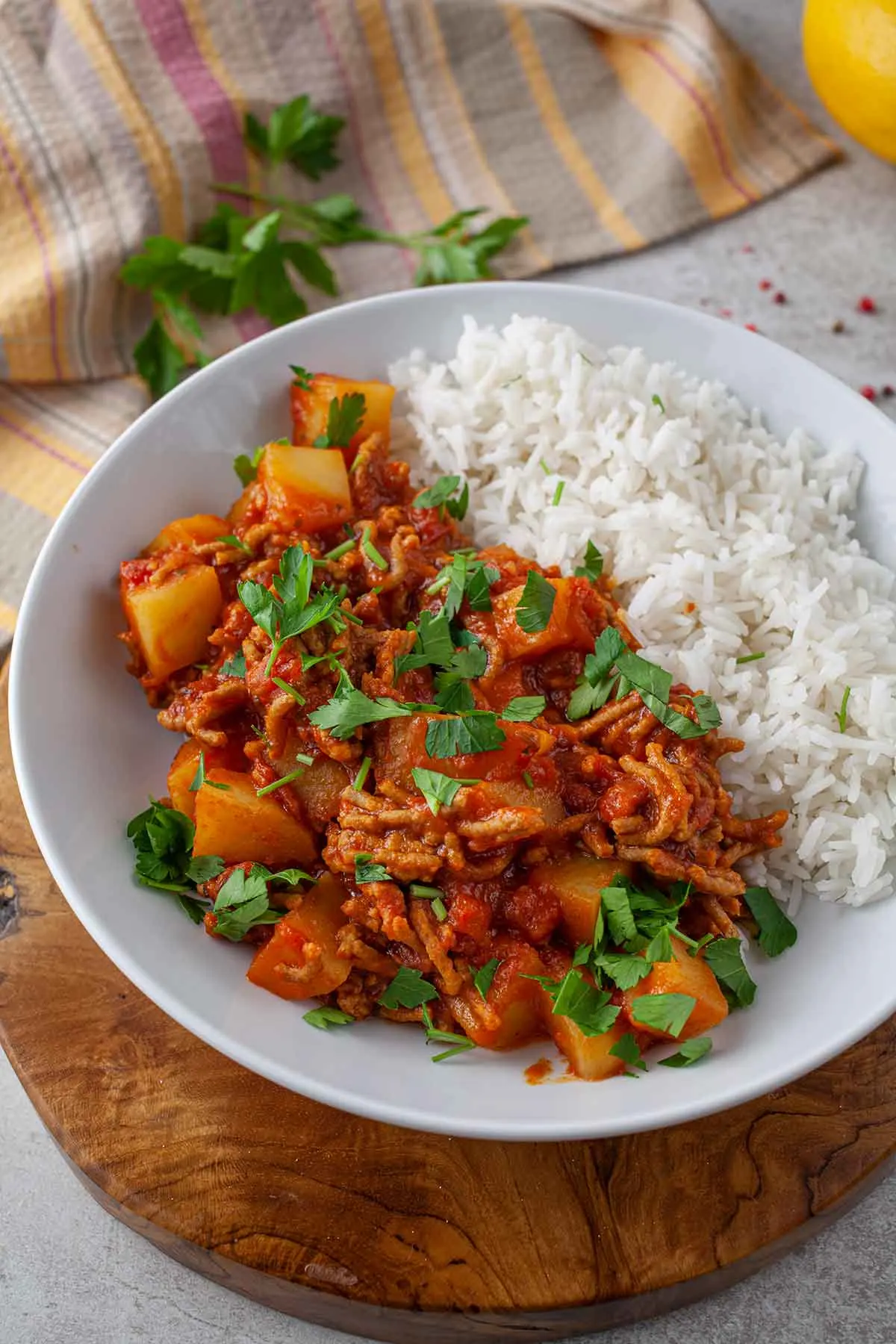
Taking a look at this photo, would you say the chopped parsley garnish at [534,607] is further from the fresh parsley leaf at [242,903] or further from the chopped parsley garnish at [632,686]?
the fresh parsley leaf at [242,903]

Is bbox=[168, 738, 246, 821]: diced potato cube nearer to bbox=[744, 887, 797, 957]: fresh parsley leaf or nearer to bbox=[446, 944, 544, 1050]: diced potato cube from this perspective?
bbox=[446, 944, 544, 1050]: diced potato cube

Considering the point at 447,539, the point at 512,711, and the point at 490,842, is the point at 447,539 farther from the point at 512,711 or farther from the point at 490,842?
the point at 490,842

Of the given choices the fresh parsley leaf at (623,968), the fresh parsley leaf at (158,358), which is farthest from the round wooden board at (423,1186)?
the fresh parsley leaf at (158,358)

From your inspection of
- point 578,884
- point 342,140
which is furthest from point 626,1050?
point 342,140

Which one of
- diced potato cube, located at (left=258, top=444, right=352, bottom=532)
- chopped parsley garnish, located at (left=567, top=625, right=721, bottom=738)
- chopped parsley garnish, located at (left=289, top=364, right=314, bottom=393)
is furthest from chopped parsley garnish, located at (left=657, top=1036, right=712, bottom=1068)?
chopped parsley garnish, located at (left=289, top=364, right=314, bottom=393)

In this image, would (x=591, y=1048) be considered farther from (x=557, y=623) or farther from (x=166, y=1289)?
(x=166, y=1289)

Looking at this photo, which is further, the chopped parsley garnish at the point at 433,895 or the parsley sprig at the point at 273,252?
the parsley sprig at the point at 273,252
